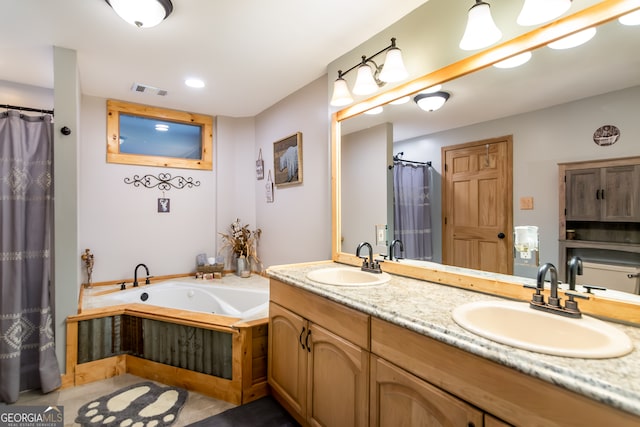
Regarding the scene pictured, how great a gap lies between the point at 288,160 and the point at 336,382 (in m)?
2.08

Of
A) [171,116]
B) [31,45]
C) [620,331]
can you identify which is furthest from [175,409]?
[171,116]

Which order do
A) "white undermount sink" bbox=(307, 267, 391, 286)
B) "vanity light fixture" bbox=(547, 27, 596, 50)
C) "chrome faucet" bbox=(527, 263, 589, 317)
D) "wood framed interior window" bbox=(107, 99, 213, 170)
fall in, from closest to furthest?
"chrome faucet" bbox=(527, 263, 589, 317), "vanity light fixture" bbox=(547, 27, 596, 50), "white undermount sink" bbox=(307, 267, 391, 286), "wood framed interior window" bbox=(107, 99, 213, 170)

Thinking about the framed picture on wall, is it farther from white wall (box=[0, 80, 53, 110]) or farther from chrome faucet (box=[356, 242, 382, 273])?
white wall (box=[0, 80, 53, 110])

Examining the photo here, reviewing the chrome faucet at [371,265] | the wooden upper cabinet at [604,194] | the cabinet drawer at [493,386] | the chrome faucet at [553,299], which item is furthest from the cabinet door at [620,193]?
the chrome faucet at [371,265]

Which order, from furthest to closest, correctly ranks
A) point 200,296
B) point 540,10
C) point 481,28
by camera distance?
point 200,296 < point 481,28 < point 540,10

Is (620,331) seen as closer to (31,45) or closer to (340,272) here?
(340,272)

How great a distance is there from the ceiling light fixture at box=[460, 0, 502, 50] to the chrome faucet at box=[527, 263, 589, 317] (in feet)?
3.22

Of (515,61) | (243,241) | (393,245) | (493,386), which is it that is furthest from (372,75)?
(243,241)

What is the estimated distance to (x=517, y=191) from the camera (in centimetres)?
139

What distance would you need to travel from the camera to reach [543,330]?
1109 millimetres

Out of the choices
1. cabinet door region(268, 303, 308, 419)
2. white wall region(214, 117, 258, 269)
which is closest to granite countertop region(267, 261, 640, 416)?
cabinet door region(268, 303, 308, 419)

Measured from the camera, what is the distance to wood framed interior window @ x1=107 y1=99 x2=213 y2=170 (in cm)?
319

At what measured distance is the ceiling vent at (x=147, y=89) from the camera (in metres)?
2.80

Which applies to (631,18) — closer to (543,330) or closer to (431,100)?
(431,100)
